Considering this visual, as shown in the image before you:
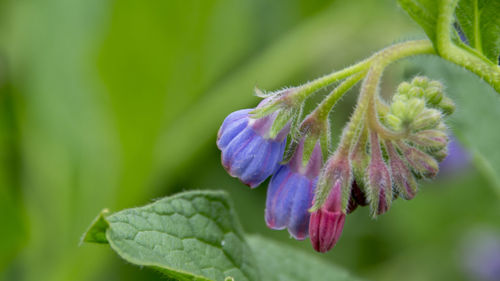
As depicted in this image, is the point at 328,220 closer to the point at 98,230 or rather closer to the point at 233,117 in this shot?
the point at 233,117

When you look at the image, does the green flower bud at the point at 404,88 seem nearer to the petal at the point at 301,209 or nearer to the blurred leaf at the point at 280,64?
the petal at the point at 301,209

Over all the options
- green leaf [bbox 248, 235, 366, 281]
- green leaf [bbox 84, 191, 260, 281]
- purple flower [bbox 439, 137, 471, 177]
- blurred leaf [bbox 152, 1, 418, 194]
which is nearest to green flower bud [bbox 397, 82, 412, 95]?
green leaf [bbox 84, 191, 260, 281]

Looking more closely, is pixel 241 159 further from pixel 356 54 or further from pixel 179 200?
pixel 356 54

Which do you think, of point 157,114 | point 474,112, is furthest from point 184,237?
point 157,114

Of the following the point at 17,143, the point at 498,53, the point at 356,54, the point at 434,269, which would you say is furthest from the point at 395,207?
the point at 498,53

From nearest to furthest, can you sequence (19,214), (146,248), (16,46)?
(146,248)
(19,214)
(16,46)

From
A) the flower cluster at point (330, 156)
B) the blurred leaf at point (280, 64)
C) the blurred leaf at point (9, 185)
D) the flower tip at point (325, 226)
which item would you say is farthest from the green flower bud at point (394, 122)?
the blurred leaf at point (280, 64)

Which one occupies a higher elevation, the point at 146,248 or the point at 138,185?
the point at 146,248
